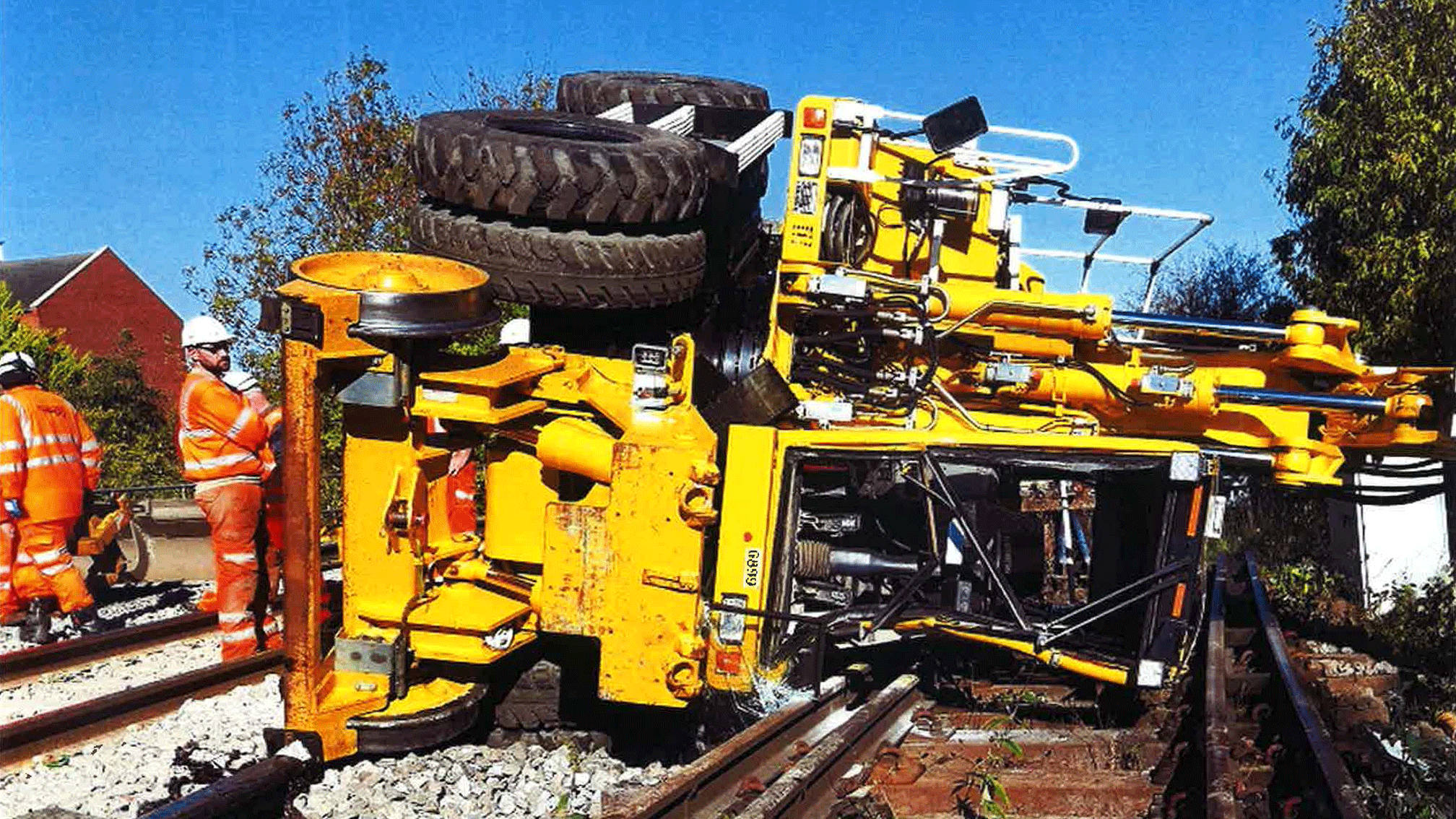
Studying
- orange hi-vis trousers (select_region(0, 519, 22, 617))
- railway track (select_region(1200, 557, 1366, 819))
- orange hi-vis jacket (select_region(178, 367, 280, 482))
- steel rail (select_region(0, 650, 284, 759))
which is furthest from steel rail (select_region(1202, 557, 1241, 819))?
orange hi-vis trousers (select_region(0, 519, 22, 617))

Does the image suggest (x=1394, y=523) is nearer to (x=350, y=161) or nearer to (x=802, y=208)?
(x=802, y=208)

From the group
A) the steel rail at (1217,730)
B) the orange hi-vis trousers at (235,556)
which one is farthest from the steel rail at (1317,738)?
the orange hi-vis trousers at (235,556)

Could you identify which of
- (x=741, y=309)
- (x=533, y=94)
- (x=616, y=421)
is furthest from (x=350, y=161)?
(x=616, y=421)

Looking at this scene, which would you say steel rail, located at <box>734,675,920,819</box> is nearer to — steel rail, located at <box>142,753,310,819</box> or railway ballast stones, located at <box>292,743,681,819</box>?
railway ballast stones, located at <box>292,743,681,819</box>

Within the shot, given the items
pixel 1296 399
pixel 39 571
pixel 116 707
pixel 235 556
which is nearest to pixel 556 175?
pixel 235 556

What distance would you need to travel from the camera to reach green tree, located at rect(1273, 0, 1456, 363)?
11828 millimetres

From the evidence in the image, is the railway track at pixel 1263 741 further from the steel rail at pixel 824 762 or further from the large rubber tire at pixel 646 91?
the large rubber tire at pixel 646 91

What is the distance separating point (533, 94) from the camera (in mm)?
19469

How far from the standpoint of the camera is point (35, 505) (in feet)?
25.0

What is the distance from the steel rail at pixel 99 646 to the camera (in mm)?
6684

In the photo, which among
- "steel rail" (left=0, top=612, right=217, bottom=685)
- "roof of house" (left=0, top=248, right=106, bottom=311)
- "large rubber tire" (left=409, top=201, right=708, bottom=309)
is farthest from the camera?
"roof of house" (left=0, top=248, right=106, bottom=311)

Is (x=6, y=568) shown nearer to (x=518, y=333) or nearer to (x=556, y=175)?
(x=518, y=333)

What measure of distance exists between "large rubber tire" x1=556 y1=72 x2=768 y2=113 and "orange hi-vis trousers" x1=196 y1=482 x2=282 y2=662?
10.9 feet

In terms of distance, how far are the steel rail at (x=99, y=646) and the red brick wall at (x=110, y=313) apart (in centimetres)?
2634
